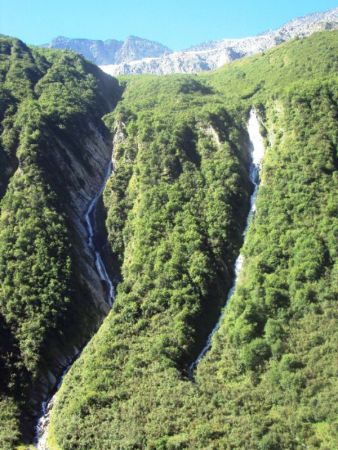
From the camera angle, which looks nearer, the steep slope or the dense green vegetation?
the dense green vegetation

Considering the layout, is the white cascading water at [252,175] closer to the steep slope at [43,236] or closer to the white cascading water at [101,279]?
the steep slope at [43,236]

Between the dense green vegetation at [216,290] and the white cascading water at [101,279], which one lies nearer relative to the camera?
the dense green vegetation at [216,290]

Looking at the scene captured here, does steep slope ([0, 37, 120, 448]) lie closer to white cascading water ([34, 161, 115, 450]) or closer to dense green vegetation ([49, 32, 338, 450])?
white cascading water ([34, 161, 115, 450])

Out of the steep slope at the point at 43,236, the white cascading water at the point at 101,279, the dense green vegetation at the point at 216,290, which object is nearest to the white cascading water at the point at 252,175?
the dense green vegetation at the point at 216,290

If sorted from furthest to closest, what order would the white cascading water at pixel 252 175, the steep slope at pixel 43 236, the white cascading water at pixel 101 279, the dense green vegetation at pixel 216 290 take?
1. the white cascading water at pixel 252 175
2. the steep slope at pixel 43 236
3. the white cascading water at pixel 101 279
4. the dense green vegetation at pixel 216 290

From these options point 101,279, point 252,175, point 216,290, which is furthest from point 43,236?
point 252,175

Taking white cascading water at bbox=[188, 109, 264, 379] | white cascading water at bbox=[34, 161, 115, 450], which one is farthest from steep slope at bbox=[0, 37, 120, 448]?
white cascading water at bbox=[188, 109, 264, 379]

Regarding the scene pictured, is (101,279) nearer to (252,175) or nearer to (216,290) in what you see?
(216,290)
